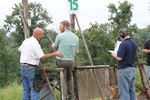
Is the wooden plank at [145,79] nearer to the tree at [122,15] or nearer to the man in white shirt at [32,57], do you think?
the man in white shirt at [32,57]

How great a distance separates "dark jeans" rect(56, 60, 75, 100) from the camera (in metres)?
10.0

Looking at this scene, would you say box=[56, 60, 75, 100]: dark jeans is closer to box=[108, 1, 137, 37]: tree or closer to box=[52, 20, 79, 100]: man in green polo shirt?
box=[52, 20, 79, 100]: man in green polo shirt

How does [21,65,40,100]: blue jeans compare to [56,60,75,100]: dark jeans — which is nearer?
[21,65,40,100]: blue jeans

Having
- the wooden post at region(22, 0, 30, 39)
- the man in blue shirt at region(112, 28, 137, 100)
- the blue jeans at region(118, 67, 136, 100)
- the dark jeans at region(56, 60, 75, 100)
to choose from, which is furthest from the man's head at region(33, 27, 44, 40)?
the blue jeans at region(118, 67, 136, 100)

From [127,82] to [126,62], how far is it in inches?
19.2

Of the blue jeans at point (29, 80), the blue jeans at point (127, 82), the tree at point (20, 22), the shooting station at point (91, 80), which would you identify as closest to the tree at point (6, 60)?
the tree at point (20, 22)

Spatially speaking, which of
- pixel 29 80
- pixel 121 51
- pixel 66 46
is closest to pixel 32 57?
pixel 29 80

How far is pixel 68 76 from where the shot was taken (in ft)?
33.7

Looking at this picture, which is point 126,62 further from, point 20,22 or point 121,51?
point 20,22

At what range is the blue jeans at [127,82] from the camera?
31.8 feet

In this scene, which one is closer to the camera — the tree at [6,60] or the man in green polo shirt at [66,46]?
the man in green polo shirt at [66,46]

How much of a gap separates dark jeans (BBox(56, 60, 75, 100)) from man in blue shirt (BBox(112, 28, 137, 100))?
3.53ft

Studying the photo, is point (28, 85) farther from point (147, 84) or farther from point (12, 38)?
point (12, 38)

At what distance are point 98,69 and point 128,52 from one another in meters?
1.46
